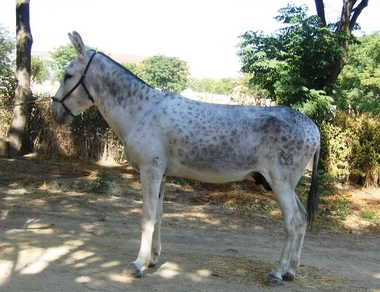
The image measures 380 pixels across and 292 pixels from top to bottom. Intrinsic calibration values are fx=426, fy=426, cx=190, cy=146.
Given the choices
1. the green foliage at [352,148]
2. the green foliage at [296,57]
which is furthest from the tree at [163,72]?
the green foliage at [296,57]

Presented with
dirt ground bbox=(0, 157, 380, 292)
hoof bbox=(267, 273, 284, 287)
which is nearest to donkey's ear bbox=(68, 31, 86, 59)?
dirt ground bbox=(0, 157, 380, 292)

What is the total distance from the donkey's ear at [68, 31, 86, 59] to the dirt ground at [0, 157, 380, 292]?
2.41 meters

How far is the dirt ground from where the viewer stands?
15.1 feet

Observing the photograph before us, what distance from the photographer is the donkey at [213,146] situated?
4.61 metres

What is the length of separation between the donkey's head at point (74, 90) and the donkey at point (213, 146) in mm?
37

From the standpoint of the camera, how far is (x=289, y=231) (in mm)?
4680

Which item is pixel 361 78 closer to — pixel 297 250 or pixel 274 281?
pixel 297 250

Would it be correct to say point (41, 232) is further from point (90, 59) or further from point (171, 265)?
point (90, 59)

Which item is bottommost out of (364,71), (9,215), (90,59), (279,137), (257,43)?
(9,215)

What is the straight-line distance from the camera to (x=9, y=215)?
23.6 ft

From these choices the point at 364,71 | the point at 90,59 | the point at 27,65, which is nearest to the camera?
the point at 90,59

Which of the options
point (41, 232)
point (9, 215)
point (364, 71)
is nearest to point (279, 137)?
point (41, 232)

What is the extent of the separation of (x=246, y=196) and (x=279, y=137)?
6.33m

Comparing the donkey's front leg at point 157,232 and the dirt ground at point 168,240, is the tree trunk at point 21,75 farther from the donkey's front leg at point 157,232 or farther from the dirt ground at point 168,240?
the donkey's front leg at point 157,232
